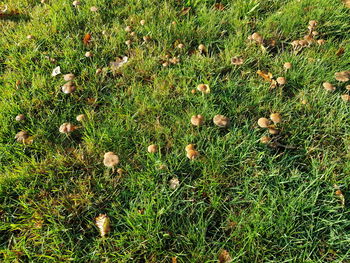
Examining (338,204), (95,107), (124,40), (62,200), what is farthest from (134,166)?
(124,40)

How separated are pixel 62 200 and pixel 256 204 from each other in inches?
55.2

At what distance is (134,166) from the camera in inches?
85.9

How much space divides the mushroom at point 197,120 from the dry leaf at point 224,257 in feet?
3.27

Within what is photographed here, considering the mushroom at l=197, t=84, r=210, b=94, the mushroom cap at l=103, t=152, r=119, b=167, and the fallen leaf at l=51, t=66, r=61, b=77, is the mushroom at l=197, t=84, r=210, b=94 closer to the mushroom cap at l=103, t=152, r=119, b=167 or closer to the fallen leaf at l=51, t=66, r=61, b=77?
the mushroom cap at l=103, t=152, r=119, b=167

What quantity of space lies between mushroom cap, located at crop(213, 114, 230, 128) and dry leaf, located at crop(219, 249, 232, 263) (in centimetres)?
98

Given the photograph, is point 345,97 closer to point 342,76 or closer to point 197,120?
point 342,76

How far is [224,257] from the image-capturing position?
5.68ft

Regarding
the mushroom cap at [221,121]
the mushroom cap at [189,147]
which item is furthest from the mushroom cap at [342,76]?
the mushroom cap at [189,147]

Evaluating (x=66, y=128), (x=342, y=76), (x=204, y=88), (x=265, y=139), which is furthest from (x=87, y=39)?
(x=342, y=76)

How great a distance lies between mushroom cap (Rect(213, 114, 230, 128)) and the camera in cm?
227

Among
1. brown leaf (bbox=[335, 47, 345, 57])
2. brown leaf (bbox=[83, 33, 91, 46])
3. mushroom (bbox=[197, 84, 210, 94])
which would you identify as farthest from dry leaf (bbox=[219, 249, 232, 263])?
brown leaf (bbox=[83, 33, 91, 46])

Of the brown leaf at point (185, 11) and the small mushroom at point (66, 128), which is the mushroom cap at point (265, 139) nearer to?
the small mushroom at point (66, 128)

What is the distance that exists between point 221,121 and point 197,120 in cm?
20

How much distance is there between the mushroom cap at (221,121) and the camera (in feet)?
7.44
